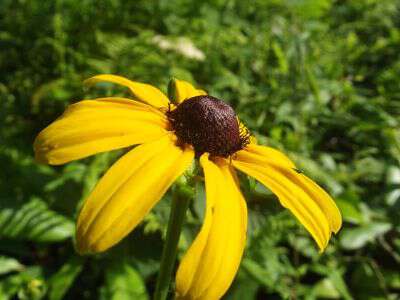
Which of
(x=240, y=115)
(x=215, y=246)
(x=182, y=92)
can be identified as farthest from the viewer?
(x=240, y=115)

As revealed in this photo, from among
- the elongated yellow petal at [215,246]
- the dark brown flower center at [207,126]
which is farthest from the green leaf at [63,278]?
the elongated yellow petal at [215,246]

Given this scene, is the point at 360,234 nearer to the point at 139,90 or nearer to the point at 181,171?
the point at 139,90

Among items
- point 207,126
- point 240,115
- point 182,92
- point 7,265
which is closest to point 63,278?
point 7,265

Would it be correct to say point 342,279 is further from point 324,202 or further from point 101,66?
point 101,66

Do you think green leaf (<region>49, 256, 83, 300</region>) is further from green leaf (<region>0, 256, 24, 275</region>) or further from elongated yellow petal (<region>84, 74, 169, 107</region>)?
elongated yellow petal (<region>84, 74, 169, 107</region>)

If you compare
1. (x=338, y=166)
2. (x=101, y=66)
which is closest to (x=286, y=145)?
(x=338, y=166)

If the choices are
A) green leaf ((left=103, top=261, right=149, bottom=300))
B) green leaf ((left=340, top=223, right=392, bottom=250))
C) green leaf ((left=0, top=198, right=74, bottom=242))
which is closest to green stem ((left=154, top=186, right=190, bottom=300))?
green leaf ((left=103, top=261, right=149, bottom=300))
